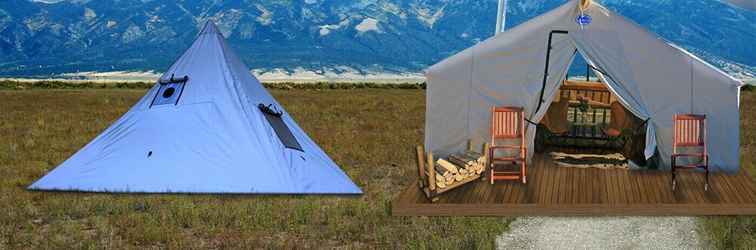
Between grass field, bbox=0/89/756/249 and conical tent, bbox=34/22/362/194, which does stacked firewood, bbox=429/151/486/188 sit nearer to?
grass field, bbox=0/89/756/249

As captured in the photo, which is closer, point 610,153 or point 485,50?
point 485,50

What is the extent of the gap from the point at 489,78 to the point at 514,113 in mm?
576

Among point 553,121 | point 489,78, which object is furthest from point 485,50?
point 553,121

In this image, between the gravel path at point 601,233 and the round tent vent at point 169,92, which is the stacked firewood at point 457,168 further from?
the round tent vent at point 169,92

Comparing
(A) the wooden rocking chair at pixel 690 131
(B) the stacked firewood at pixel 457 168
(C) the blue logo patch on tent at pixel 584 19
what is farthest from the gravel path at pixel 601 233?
(C) the blue logo patch on tent at pixel 584 19

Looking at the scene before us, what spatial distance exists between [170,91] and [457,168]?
12.8 feet

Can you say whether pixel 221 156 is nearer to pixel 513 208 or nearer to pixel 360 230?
pixel 360 230

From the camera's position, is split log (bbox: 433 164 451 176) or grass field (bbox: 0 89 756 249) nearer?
grass field (bbox: 0 89 756 249)

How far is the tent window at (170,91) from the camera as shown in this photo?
38.4 feet

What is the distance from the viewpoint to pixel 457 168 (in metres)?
10.6

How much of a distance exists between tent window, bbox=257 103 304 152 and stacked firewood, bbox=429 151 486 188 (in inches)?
70.8

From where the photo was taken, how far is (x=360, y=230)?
9.04 m

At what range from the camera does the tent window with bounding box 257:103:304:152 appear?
36.7ft

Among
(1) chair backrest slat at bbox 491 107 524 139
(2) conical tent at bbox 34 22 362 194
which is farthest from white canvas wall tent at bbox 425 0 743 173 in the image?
(2) conical tent at bbox 34 22 362 194
